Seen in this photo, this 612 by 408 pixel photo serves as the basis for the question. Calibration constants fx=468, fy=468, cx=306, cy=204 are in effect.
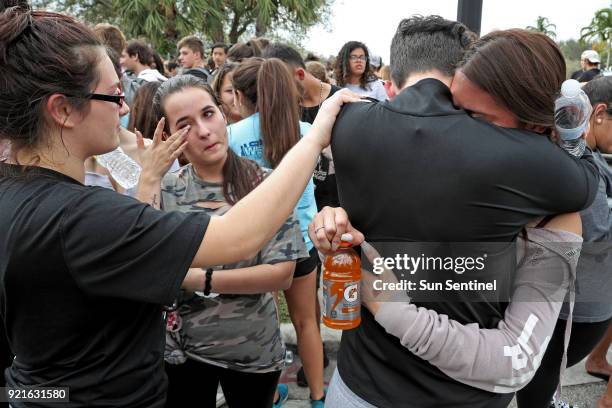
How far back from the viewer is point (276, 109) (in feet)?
9.58

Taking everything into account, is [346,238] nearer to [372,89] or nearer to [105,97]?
[105,97]

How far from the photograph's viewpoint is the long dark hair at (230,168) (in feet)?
6.76

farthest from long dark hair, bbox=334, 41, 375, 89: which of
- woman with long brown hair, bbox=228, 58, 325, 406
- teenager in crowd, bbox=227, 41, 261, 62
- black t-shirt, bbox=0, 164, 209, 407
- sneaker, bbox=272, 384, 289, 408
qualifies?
black t-shirt, bbox=0, 164, 209, 407

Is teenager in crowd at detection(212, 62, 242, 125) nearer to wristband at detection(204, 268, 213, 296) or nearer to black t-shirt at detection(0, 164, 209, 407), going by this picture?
wristband at detection(204, 268, 213, 296)

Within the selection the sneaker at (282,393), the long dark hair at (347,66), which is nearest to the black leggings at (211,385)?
the sneaker at (282,393)

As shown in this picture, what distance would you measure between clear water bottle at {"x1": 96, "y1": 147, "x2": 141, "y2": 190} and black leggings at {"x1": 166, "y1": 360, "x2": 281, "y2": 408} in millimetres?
849

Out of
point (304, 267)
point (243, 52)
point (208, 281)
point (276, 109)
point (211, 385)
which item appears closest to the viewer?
point (208, 281)

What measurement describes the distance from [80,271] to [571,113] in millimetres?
1476

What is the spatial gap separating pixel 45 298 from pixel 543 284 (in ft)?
4.33

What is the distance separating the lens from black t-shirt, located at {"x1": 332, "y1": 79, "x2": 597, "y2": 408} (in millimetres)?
1148

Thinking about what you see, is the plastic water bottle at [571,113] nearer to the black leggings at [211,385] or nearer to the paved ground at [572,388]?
the black leggings at [211,385]

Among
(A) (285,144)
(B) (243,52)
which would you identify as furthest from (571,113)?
(B) (243,52)

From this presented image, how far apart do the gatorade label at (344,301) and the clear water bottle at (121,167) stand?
1185mm

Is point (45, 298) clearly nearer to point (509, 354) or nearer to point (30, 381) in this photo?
point (30, 381)
